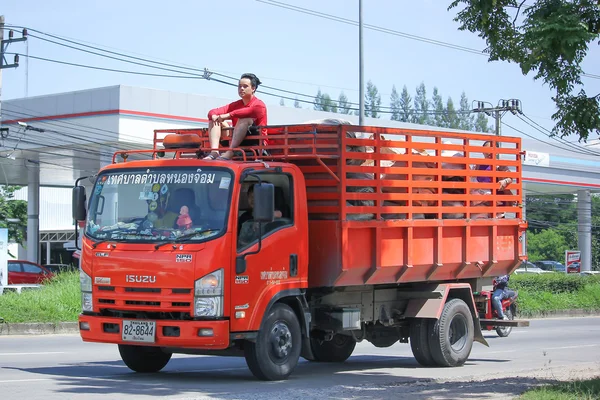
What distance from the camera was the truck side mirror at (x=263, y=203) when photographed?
999 centimetres

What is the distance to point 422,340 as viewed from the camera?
42.7ft

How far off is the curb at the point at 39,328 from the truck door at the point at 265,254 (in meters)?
9.45

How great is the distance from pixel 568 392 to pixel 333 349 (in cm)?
503

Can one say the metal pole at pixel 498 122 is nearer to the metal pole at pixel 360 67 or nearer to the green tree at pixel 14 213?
the metal pole at pixel 360 67

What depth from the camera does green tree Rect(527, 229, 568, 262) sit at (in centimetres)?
8806

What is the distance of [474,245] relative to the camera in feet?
43.7

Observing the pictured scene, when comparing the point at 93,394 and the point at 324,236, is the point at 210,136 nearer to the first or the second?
the point at 324,236

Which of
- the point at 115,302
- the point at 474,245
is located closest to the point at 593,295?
the point at 474,245

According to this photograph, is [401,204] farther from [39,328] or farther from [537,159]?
[537,159]

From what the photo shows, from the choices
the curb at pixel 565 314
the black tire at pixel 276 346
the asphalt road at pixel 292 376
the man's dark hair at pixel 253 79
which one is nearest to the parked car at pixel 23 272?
the asphalt road at pixel 292 376

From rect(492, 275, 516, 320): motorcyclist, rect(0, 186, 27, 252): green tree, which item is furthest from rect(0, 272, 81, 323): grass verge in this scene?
rect(0, 186, 27, 252): green tree

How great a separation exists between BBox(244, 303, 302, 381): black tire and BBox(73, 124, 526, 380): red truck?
0.02 m

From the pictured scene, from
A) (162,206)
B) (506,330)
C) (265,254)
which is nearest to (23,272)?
(506,330)

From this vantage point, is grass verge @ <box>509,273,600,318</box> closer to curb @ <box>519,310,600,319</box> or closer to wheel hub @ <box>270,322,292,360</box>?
curb @ <box>519,310,600,319</box>
